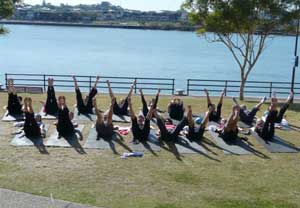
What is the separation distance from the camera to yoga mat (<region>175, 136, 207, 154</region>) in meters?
13.4

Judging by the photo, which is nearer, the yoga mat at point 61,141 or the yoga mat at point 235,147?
the yoga mat at point 235,147

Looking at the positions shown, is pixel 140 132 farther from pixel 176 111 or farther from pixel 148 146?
pixel 176 111

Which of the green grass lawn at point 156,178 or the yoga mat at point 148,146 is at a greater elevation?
the green grass lawn at point 156,178

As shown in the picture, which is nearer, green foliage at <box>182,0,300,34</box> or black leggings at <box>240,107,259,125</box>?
black leggings at <box>240,107,259,125</box>

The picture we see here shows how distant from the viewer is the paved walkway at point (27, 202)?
28.0 ft

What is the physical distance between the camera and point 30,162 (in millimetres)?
11836

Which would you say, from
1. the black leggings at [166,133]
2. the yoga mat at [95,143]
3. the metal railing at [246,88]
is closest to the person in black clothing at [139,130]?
the black leggings at [166,133]

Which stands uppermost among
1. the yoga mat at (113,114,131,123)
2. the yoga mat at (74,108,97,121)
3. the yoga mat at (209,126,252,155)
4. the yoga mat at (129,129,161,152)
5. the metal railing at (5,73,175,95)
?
the yoga mat at (129,129,161,152)

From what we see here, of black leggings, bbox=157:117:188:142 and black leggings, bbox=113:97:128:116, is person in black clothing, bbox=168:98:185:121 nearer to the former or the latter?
black leggings, bbox=113:97:128:116

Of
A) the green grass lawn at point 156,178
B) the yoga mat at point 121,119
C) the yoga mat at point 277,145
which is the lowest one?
the yoga mat at point 121,119

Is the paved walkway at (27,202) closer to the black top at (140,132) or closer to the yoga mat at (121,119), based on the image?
the black top at (140,132)

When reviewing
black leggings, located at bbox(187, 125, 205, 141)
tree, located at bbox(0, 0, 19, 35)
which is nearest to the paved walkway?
black leggings, located at bbox(187, 125, 205, 141)

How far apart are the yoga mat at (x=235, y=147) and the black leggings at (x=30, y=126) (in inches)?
217

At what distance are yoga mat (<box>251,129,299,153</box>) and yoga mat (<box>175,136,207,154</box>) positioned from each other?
2067 mm
